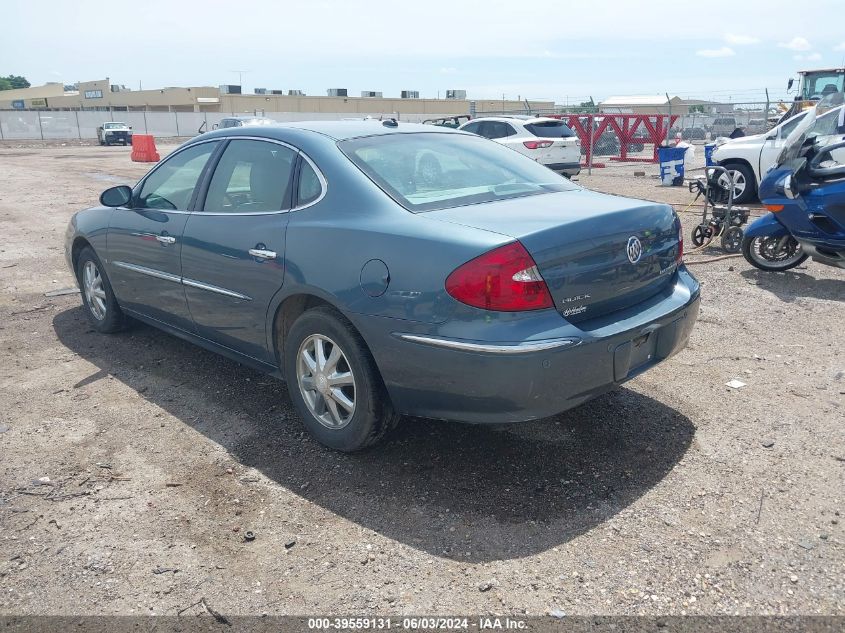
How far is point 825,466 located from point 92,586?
3.37m

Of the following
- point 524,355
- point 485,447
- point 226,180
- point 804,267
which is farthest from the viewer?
point 804,267

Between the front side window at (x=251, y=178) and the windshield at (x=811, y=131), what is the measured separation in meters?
5.42

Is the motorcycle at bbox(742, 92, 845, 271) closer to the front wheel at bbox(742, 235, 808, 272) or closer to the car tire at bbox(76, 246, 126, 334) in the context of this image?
the front wheel at bbox(742, 235, 808, 272)

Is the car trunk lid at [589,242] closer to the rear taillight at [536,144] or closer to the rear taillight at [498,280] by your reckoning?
the rear taillight at [498,280]

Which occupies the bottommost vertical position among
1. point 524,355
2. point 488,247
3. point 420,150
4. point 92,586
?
point 92,586

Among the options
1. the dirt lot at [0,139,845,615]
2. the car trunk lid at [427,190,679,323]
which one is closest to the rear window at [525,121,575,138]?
the dirt lot at [0,139,845,615]

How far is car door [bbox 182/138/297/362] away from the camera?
3912 millimetres

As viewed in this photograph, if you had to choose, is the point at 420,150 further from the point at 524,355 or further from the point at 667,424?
the point at 667,424

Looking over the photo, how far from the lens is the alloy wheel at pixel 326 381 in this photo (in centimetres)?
361

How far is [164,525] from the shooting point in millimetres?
3203

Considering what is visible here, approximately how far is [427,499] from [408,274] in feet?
3.47

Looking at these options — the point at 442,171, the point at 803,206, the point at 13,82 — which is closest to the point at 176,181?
the point at 442,171

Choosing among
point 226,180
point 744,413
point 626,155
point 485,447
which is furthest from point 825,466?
point 626,155

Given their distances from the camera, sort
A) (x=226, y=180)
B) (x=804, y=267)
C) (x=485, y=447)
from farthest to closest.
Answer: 1. (x=804, y=267)
2. (x=226, y=180)
3. (x=485, y=447)
